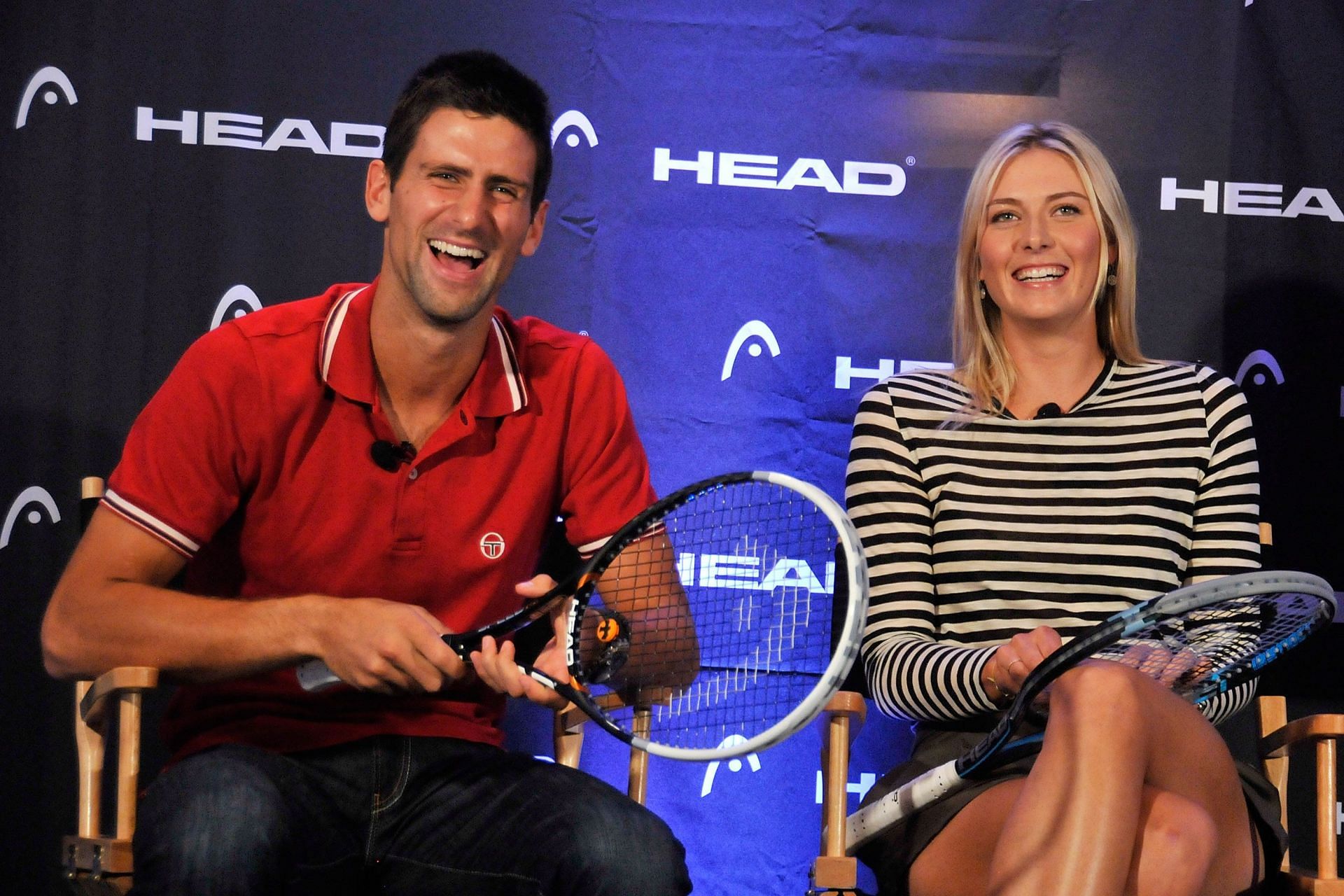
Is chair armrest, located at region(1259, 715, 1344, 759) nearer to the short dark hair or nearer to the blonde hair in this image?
the blonde hair

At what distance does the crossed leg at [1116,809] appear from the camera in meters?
1.76

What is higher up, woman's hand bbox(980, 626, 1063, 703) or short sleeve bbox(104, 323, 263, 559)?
short sleeve bbox(104, 323, 263, 559)

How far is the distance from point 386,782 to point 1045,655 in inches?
40.5

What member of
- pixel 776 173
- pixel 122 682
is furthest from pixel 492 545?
pixel 776 173

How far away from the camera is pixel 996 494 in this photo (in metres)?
2.52

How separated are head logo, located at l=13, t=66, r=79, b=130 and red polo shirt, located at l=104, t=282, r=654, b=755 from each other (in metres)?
1.16

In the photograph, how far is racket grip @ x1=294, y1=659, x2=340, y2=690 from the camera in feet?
6.27

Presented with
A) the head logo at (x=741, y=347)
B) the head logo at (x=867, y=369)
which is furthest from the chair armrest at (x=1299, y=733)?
the head logo at (x=741, y=347)

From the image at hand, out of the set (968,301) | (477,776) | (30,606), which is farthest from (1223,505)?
(30,606)

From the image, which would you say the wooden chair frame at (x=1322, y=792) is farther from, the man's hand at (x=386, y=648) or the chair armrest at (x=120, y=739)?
the chair armrest at (x=120, y=739)

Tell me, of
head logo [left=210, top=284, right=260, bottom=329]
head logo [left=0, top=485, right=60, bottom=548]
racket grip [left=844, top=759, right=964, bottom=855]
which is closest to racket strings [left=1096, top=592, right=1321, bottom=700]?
racket grip [left=844, top=759, right=964, bottom=855]

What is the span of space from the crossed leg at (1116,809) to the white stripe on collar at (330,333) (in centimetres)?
126

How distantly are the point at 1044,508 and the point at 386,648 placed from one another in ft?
4.26

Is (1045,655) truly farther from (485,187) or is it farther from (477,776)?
(485,187)
